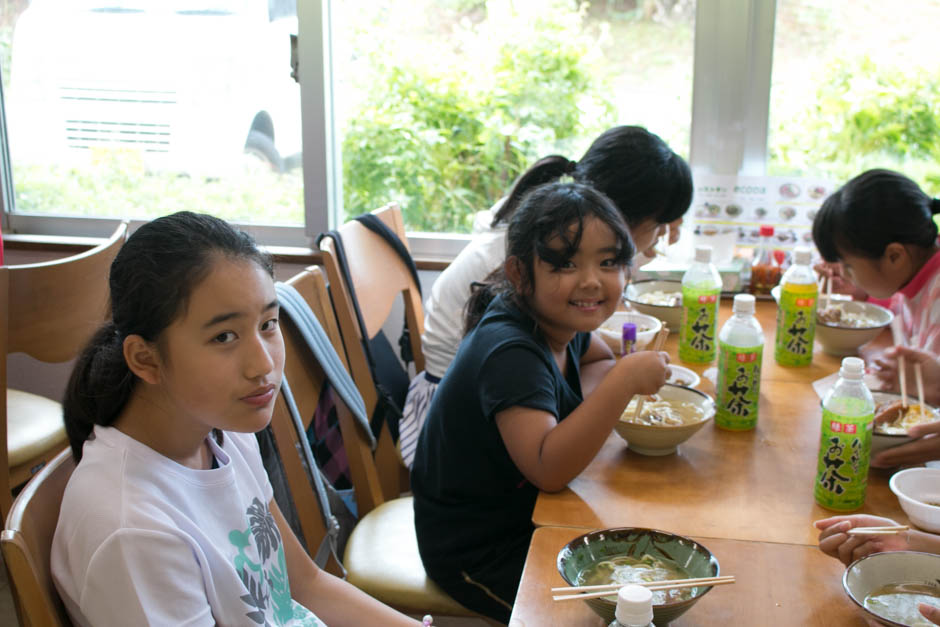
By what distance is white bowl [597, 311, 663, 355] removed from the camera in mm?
1810

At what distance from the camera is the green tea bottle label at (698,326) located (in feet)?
5.77

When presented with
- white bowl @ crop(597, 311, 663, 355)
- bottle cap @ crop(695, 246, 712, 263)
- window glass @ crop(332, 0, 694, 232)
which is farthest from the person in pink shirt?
window glass @ crop(332, 0, 694, 232)

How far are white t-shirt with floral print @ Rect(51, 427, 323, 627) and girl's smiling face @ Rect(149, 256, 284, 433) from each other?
7cm

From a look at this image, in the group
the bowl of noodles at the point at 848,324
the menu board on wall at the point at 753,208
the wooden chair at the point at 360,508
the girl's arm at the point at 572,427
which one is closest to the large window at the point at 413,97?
the menu board on wall at the point at 753,208

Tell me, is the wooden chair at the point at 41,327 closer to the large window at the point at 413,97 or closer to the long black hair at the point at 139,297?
the large window at the point at 413,97

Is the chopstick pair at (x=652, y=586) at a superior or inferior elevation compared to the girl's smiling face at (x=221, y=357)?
inferior

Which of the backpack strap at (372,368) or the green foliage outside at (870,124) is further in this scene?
the green foliage outside at (870,124)

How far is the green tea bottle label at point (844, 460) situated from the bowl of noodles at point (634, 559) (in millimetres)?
272

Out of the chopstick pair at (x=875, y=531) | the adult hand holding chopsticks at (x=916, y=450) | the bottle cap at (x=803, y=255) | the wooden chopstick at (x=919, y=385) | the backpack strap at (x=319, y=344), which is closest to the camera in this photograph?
the chopstick pair at (x=875, y=531)

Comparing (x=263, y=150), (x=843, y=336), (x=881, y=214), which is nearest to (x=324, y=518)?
(x=843, y=336)

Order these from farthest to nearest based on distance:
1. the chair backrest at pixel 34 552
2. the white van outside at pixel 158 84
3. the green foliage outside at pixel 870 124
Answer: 1. the white van outside at pixel 158 84
2. the green foliage outside at pixel 870 124
3. the chair backrest at pixel 34 552

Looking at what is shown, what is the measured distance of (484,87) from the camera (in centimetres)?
270

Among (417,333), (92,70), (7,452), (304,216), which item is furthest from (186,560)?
(92,70)

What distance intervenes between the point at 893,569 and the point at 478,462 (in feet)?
2.03
